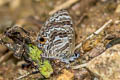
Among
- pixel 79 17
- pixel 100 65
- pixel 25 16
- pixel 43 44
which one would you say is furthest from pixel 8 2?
pixel 100 65

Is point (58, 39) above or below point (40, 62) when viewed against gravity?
above

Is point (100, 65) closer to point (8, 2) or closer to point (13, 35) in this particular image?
point (13, 35)

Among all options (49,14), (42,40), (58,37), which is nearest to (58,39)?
(58,37)

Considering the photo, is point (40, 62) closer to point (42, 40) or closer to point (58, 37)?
point (42, 40)

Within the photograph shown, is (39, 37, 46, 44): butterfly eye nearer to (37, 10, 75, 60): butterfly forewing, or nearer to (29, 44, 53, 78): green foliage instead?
(37, 10, 75, 60): butterfly forewing

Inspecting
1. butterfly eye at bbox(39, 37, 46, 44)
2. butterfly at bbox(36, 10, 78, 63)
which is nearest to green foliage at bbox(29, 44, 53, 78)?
butterfly at bbox(36, 10, 78, 63)

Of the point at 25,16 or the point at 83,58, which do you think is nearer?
the point at 83,58
